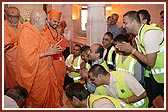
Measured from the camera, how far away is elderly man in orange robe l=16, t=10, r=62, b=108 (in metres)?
2.17

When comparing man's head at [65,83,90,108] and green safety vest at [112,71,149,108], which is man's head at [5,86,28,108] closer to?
man's head at [65,83,90,108]

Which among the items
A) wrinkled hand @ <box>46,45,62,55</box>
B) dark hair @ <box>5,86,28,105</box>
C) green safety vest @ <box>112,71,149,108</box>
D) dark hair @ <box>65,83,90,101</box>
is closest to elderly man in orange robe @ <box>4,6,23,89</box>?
wrinkled hand @ <box>46,45,62,55</box>

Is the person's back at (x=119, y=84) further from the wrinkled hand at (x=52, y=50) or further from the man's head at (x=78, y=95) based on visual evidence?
the wrinkled hand at (x=52, y=50)

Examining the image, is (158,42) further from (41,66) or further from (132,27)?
(41,66)

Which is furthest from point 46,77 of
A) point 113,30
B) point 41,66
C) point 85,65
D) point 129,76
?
point 113,30

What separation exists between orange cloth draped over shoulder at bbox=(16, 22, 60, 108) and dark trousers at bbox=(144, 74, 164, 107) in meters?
0.81

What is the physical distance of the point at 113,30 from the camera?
136 inches

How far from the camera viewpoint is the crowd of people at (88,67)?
1.72 m

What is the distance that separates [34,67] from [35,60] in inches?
2.2

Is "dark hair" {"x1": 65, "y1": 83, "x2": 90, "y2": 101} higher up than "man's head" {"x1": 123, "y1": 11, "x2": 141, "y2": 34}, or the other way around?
"man's head" {"x1": 123, "y1": 11, "x2": 141, "y2": 34}

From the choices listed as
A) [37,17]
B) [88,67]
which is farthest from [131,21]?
[37,17]

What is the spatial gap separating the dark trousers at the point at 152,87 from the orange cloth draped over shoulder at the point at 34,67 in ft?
2.66

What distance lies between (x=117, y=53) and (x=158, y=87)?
1.48 ft

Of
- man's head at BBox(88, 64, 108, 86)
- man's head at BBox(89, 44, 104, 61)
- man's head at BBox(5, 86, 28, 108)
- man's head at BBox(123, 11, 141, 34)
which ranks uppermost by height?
man's head at BBox(123, 11, 141, 34)
